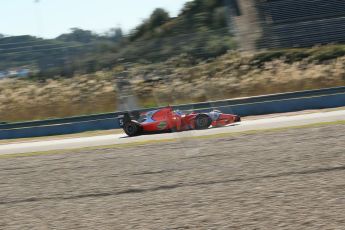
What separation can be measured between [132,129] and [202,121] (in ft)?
8.22

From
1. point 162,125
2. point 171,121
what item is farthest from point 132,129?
point 171,121

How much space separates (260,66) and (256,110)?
7.53 meters

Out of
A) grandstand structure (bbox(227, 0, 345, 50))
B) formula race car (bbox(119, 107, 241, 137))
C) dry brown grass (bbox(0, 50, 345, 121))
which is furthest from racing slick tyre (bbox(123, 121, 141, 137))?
grandstand structure (bbox(227, 0, 345, 50))

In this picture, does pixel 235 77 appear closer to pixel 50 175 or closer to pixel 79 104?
pixel 79 104

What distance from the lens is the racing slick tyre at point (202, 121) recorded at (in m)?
15.9

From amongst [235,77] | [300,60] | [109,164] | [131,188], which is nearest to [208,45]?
[235,77]

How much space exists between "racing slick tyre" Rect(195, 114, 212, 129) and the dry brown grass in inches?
258

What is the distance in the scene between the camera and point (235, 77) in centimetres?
2648

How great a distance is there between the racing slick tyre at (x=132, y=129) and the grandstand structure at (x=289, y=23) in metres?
13.6

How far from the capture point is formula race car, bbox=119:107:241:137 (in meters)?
15.9

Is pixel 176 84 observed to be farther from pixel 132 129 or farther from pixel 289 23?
pixel 289 23

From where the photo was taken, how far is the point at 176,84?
24594mm

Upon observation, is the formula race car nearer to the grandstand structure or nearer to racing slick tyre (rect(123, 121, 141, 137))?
racing slick tyre (rect(123, 121, 141, 137))

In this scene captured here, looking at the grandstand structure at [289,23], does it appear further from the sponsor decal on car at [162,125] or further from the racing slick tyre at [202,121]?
the sponsor decal on car at [162,125]
